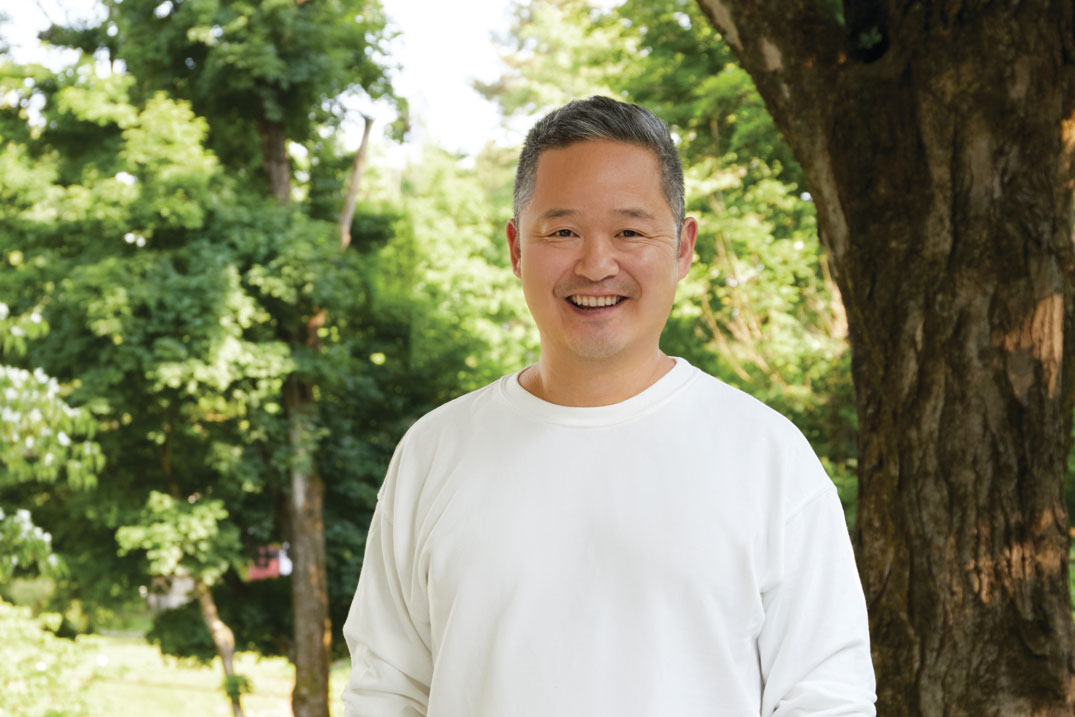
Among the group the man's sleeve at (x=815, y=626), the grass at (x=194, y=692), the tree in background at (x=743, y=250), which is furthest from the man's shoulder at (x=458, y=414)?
the grass at (x=194, y=692)

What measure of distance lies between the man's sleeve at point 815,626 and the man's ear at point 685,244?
15.3 inches

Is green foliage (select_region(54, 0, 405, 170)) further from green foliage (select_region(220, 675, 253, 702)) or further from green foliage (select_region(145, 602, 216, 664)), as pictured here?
green foliage (select_region(220, 675, 253, 702))

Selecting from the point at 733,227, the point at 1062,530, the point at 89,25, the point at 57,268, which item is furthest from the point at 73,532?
the point at 1062,530

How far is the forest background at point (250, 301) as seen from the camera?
393 inches

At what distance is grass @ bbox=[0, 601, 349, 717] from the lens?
318 inches

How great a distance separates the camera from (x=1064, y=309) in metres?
2.67

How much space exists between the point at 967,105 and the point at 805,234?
7.47 metres

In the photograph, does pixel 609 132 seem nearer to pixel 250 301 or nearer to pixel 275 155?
pixel 250 301

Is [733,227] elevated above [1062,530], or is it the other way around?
[733,227]

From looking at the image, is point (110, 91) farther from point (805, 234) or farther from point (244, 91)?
point (805, 234)

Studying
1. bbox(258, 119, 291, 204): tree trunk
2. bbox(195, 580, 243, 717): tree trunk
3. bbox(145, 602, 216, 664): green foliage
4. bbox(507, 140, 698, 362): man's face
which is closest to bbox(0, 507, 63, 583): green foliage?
bbox(507, 140, 698, 362): man's face

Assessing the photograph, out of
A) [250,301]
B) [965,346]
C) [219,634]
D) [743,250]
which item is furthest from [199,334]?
[965,346]

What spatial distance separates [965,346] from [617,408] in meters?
1.50

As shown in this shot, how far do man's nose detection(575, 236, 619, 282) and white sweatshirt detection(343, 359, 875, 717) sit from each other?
0.17 meters
